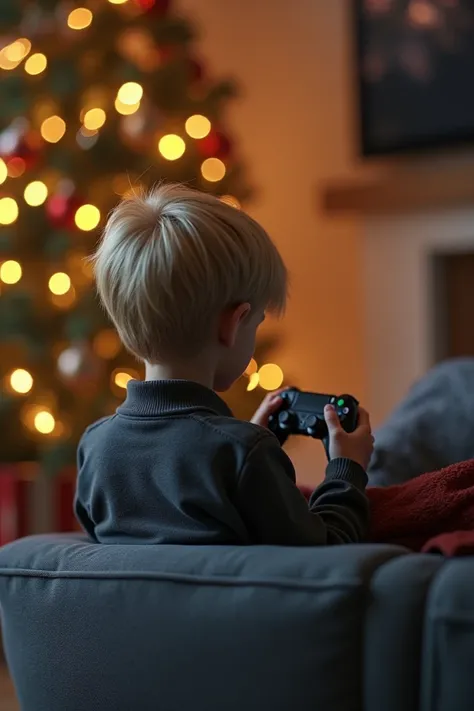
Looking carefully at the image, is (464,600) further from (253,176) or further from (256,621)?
(253,176)

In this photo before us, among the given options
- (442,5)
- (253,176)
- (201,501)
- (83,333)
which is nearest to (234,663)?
(201,501)

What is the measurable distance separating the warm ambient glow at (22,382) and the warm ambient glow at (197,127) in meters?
0.74

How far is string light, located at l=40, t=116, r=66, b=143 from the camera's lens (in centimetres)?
279

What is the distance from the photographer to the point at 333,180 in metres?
3.30

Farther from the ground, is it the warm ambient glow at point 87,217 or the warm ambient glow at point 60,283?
the warm ambient glow at point 87,217

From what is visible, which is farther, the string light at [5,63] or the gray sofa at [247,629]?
the string light at [5,63]

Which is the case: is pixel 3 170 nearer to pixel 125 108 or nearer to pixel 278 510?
pixel 125 108

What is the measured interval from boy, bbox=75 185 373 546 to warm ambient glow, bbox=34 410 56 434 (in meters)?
1.54

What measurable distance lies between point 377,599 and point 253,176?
109 inches

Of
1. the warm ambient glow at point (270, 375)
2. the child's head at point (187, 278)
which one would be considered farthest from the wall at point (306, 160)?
the child's head at point (187, 278)

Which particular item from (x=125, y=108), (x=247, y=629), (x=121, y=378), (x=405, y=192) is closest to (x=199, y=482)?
(x=247, y=629)

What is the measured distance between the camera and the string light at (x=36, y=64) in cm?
280

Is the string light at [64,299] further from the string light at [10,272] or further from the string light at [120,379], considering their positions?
the string light at [120,379]

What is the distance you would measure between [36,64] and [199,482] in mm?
2012
